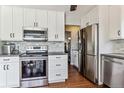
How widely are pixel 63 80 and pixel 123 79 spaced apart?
1790mm

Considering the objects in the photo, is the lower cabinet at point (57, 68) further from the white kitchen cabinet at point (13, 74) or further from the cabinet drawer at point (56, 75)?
the white kitchen cabinet at point (13, 74)

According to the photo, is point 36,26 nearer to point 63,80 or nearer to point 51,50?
point 51,50

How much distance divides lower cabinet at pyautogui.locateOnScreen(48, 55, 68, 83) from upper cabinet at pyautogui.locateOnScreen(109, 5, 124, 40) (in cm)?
152

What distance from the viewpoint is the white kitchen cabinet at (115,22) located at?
3.19 m

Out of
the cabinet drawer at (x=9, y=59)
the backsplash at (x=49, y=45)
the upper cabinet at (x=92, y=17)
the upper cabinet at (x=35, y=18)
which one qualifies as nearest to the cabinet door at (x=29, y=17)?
the upper cabinet at (x=35, y=18)

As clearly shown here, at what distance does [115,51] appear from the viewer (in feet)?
12.2

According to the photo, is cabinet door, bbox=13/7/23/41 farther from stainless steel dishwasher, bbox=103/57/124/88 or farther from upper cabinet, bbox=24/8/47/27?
stainless steel dishwasher, bbox=103/57/124/88

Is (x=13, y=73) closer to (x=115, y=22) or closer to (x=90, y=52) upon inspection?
(x=90, y=52)

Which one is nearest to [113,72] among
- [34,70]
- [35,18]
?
[34,70]

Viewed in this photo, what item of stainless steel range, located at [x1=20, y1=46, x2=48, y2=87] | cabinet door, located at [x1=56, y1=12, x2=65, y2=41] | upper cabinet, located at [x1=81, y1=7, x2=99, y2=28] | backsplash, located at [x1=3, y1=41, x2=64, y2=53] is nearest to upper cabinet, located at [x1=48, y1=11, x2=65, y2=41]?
cabinet door, located at [x1=56, y1=12, x2=65, y2=41]

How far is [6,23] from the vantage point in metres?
3.63

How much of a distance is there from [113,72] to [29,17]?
9.00 feet

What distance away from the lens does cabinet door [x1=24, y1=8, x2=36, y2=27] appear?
12.5 feet

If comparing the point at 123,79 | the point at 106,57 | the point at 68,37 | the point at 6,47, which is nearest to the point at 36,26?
the point at 6,47
